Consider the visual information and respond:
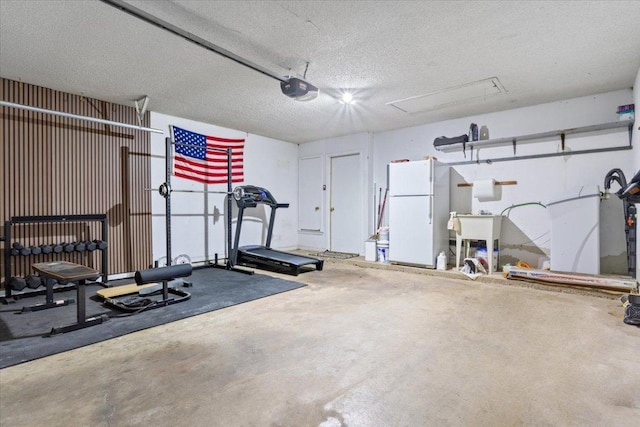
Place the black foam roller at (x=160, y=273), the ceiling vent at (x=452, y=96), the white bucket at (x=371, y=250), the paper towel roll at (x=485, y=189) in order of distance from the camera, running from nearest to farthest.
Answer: the black foam roller at (x=160, y=273) → the ceiling vent at (x=452, y=96) → the paper towel roll at (x=485, y=189) → the white bucket at (x=371, y=250)

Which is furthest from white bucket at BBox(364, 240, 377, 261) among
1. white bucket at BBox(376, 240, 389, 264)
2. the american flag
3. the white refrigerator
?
the american flag

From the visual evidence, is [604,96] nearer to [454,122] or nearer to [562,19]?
[454,122]

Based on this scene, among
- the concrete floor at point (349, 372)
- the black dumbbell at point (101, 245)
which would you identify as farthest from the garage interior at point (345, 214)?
the black dumbbell at point (101, 245)

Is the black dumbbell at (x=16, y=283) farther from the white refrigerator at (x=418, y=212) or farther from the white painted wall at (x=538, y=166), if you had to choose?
the white painted wall at (x=538, y=166)

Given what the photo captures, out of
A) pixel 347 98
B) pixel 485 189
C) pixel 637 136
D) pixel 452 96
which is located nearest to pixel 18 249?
pixel 347 98

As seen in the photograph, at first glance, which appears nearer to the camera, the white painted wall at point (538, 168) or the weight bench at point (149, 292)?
the weight bench at point (149, 292)

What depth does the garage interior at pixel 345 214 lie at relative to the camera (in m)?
1.93

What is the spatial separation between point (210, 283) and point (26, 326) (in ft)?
6.49

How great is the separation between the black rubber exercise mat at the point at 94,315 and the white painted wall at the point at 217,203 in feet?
4.45

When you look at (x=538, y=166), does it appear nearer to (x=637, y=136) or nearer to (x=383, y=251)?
(x=637, y=136)

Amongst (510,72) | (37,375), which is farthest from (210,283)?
(510,72)

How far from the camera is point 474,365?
216 centimetres

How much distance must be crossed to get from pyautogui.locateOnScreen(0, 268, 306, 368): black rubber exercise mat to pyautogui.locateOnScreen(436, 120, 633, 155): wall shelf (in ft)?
12.4

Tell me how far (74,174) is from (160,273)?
2.44 metres
